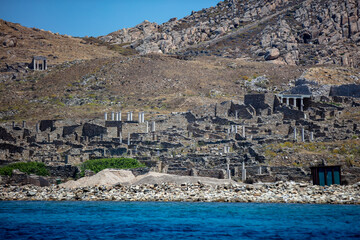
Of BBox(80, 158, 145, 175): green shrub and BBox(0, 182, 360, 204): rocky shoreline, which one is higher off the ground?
BBox(80, 158, 145, 175): green shrub

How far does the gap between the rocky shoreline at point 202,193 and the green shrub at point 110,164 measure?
648cm

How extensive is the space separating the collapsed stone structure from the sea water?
9.52 meters

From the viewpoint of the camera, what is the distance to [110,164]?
4828 centimetres

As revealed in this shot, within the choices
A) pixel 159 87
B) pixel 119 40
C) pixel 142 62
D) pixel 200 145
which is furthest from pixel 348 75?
pixel 119 40

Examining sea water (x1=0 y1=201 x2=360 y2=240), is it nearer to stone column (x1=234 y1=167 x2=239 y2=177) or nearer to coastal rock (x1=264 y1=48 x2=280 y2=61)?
stone column (x1=234 y1=167 x2=239 y2=177)

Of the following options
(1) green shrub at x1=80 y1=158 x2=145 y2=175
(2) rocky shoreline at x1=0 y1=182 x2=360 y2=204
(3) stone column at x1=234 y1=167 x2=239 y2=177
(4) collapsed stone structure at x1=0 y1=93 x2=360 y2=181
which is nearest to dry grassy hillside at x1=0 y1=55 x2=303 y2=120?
(4) collapsed stone structure at x1=0 y1=93 x2=360 y2=181

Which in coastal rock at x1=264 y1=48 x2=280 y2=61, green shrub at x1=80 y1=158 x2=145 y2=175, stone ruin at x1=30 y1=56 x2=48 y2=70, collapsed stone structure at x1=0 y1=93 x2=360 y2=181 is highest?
coastal rock at x1=264 y1=48 x2=280 y2=61

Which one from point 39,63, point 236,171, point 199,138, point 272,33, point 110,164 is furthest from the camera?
point 272,33

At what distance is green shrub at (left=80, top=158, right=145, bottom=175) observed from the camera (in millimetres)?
47938

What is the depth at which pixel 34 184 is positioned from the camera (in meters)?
44.1

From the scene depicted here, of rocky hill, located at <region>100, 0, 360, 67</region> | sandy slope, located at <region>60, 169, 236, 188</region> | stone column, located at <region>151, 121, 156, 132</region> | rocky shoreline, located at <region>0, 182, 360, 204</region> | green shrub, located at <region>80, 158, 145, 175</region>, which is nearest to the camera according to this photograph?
rocky shoreline, located at <region>0, 182, 360, 204</region>

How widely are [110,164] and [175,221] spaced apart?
19.0 m

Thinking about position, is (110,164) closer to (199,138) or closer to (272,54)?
(199,138)

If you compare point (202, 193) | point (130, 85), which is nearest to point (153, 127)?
point (202, 193)
